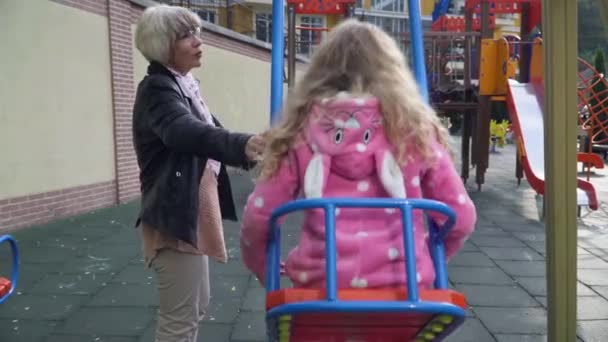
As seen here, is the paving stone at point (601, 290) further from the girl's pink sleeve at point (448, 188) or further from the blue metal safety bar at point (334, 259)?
the blue metal safety bar at point (334, 259)

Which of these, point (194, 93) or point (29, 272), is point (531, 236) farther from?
point (194, 93)

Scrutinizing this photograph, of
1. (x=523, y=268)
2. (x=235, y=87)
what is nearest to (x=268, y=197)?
(x=523, y=268)

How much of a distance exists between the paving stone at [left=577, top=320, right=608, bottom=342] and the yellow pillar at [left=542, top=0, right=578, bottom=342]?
1.28m

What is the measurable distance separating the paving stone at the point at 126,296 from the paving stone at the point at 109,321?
9 cm

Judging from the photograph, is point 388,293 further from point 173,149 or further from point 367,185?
point 173,149

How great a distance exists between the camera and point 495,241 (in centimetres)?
559

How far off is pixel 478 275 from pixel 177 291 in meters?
2.87

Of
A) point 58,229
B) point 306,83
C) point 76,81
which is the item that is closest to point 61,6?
point 76,81

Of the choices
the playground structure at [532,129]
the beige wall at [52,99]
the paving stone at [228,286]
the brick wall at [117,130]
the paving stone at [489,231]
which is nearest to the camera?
the paving stone at [228,286]

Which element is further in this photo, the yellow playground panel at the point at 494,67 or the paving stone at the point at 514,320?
the yellow playground panel at the point at 494,67

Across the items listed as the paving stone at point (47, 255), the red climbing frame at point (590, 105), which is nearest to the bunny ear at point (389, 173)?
the paving stone at point (47, 255)

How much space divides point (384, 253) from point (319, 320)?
→ 23 centimetres

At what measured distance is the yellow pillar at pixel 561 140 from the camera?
84.8 inches

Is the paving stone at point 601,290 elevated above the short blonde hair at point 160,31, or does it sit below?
below
